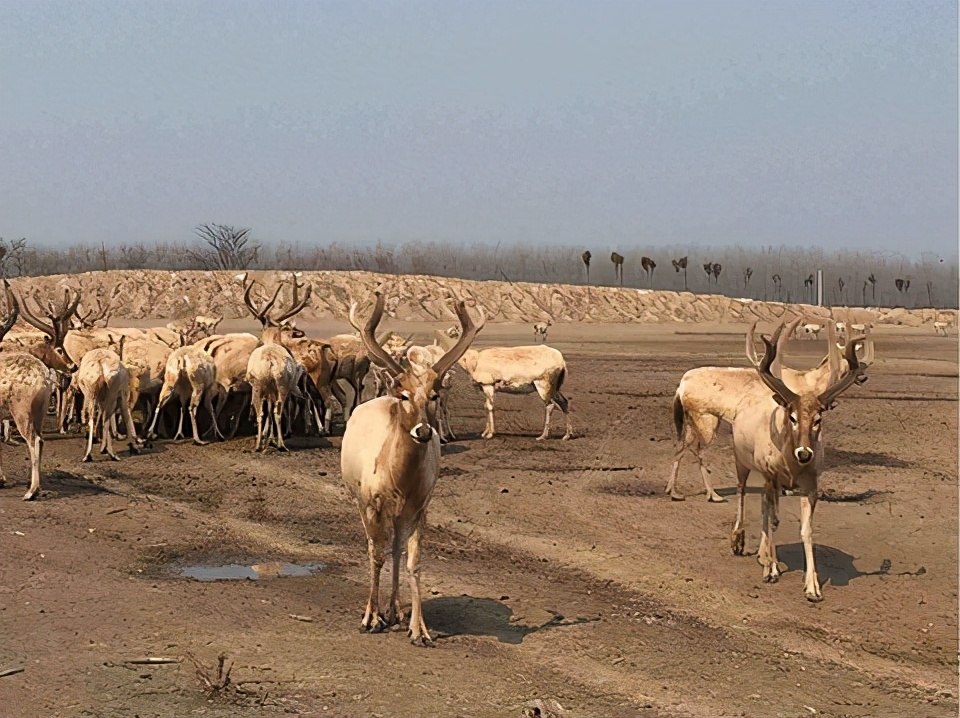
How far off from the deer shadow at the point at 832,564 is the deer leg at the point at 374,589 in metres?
4.40

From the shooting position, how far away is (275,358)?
18.6m

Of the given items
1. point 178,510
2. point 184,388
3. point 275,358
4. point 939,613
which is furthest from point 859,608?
point 184,388

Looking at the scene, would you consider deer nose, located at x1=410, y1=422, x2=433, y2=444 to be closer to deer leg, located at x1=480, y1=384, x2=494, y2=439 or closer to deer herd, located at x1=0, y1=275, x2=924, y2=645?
deer herd, located at x1=0, y1=275, x2=924, y2=645

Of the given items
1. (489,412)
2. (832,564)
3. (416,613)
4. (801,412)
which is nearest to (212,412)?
(489,412)

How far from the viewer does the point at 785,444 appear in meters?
10.5

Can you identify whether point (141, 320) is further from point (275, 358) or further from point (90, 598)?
point (90, 598)

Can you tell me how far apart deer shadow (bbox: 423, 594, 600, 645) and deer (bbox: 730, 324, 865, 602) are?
7.51 ft

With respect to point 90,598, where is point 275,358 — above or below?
above

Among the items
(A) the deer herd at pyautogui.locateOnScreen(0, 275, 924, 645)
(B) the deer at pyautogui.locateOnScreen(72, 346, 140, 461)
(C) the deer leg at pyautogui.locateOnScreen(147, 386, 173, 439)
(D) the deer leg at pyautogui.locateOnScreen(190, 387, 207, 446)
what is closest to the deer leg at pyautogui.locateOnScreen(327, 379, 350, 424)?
(A) the deer herd at pyautogui.locateOnScreen(0, 275, 924, 645)

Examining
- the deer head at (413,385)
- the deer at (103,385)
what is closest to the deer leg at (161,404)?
the deer at (103,385)

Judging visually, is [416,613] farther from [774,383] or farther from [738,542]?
[738,542]

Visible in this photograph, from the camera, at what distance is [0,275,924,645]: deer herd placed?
8.71 meters

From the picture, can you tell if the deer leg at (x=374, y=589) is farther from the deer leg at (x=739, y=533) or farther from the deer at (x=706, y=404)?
the deer at (x=706, y=404)

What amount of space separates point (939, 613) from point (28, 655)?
7.41 metres
